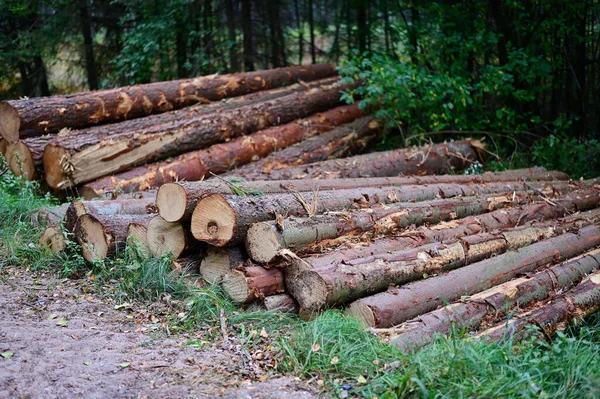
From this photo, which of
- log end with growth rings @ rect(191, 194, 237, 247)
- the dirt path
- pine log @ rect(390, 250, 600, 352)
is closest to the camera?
the dirt path

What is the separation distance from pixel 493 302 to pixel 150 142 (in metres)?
5.51

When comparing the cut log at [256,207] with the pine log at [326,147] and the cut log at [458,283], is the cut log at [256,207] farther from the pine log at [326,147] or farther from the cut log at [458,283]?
the pine log at [326,147]

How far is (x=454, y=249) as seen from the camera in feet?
17.6

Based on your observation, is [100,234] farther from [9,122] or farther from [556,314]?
[556,314]

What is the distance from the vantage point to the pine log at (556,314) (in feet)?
14.3

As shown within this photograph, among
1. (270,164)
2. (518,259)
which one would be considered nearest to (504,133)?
(270,164)

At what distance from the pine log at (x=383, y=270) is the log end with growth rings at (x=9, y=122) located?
202 inches

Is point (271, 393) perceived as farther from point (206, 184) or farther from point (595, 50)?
point (595, 50)

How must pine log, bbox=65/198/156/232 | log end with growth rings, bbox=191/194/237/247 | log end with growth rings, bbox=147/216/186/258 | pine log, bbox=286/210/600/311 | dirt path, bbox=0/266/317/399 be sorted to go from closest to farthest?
1. dirt path, bbox=0/266/317/399
2. pine log, bbox=286/210/600/311
3. log end with growth rings, bbox=191/194/237/247
4. log end with growth rings, bbox=147/216/186/258
5. pine log, bbox=65/198/156/232

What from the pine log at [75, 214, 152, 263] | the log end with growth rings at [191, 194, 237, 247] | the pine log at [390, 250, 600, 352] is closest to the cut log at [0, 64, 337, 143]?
the pine log at [75, 214, 152, 263]

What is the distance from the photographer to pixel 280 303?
474 cm

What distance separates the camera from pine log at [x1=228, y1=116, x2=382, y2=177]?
913 centimetres

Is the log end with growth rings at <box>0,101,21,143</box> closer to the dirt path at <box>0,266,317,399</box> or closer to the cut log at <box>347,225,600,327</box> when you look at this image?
the dirt path at <box>0,266,317,399</box>

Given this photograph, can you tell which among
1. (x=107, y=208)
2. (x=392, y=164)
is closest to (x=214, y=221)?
(x=107, y=208)
